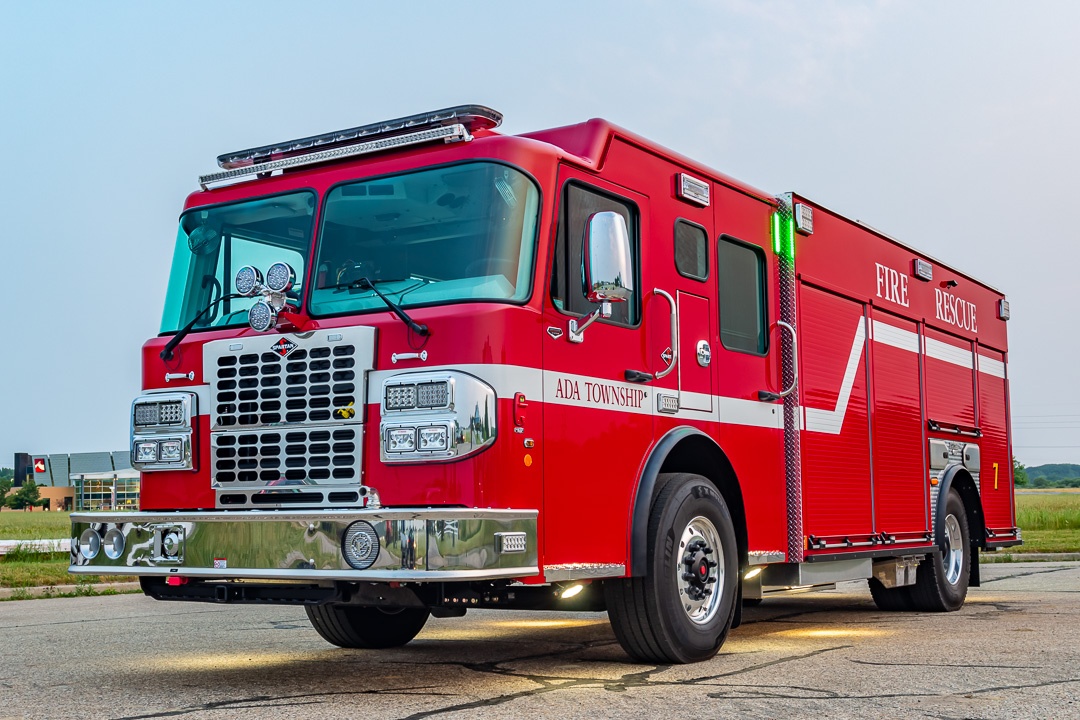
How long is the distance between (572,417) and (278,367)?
151 centimetres

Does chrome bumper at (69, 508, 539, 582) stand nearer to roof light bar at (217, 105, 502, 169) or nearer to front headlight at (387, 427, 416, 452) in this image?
front headlight at (387, 427, 416, 452)

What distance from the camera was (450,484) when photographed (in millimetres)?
5672

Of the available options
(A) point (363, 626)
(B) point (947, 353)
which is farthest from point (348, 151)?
(B) point (947, 353)

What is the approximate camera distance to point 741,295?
26.4 ft

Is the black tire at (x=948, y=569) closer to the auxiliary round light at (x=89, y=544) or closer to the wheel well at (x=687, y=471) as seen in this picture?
the wheel well at (x=687, y=471)

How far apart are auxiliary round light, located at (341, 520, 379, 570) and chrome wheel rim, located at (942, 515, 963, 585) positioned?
22.9 feet

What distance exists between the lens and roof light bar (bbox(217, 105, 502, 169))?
21.1 feet

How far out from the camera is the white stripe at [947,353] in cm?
1085

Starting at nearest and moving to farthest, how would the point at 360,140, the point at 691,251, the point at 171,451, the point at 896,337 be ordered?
the point at 171,451, the point at 360,140, the point at 691,251, the point at 896,337

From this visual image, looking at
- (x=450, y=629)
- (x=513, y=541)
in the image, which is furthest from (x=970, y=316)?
(x=513, y=541)

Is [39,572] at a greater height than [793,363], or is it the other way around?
[793,363]

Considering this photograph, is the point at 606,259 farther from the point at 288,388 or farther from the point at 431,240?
the point at 288,388

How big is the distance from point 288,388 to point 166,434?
2.74ft

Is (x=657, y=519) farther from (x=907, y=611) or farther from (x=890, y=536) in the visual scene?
(x=907, y=611)
